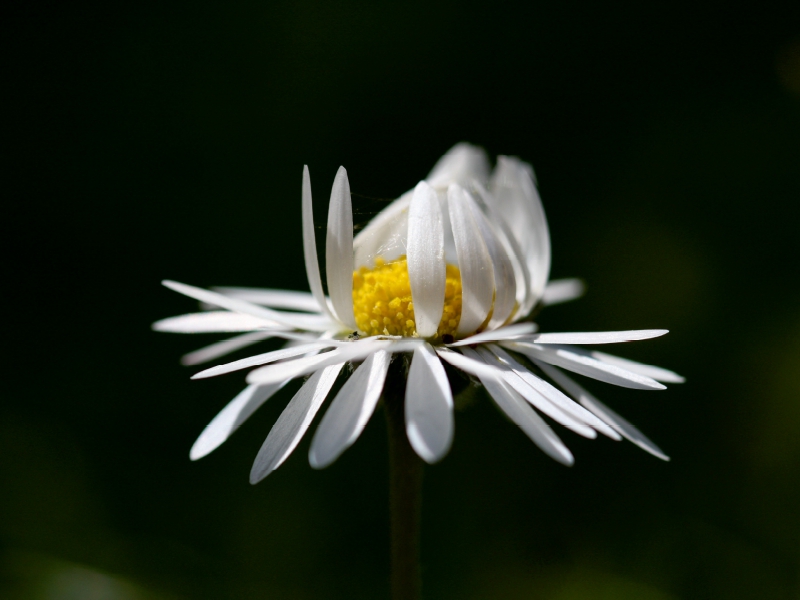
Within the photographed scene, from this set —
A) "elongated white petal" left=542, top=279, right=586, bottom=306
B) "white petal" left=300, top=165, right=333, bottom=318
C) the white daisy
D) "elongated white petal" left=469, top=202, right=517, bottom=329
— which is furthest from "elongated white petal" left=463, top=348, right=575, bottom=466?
"elongated white petal" left=542, top=279, right=586, bottom=306

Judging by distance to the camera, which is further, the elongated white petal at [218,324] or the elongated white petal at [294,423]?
the elongated white petal at [218,324]

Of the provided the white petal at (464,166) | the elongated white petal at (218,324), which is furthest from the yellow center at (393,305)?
the white petal at (464,166)

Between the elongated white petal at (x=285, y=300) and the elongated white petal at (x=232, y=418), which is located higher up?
the elongated white petal at (x=285, y=300)

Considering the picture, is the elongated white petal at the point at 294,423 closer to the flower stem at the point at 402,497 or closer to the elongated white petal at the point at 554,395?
the flower stem at the point at 402,497

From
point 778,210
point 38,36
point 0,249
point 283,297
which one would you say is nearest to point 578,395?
point 283,297

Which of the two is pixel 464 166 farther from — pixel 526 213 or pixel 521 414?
pixel 521 414

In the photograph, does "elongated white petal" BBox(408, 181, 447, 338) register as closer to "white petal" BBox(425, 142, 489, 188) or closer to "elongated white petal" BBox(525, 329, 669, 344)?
"elongated white petal" BBox(525, 329, 669, 344)

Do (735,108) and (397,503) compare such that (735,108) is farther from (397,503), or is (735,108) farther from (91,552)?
(91,552)
